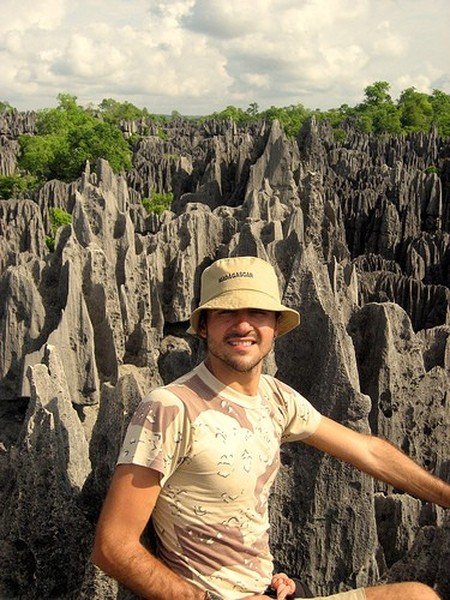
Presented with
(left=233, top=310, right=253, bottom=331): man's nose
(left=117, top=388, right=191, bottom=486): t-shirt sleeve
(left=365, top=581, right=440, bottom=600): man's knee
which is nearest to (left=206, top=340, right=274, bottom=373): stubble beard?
(left=233, top=310, right=253, bottom=331): man's nose

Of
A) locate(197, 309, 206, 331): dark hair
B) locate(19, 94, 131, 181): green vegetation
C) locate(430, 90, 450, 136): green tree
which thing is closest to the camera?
locate(197, 309, 206, 331): dark hair

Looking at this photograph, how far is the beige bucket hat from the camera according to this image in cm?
254

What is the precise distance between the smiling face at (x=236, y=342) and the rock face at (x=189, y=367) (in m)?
1.17

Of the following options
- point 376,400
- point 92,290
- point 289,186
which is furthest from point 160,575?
point 289,186

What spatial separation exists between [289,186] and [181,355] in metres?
11.3

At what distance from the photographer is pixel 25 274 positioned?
820 cm

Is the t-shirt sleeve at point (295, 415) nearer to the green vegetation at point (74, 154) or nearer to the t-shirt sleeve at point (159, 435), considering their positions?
the t-shirt sleeve at point (159, 435)

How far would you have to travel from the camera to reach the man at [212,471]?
2.28 meters

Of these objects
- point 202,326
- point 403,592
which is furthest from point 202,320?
point 403,592

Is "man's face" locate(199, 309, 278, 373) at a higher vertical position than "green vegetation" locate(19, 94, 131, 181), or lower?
lower

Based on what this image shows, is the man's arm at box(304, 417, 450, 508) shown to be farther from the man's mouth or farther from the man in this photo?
the man's mouth

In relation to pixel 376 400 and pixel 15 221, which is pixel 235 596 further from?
pixel 15 221

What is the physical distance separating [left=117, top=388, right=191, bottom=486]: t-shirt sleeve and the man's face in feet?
0.92

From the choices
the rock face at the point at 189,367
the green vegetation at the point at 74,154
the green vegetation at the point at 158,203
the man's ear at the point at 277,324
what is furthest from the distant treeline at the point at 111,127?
the man's ear at the point at 277,324
